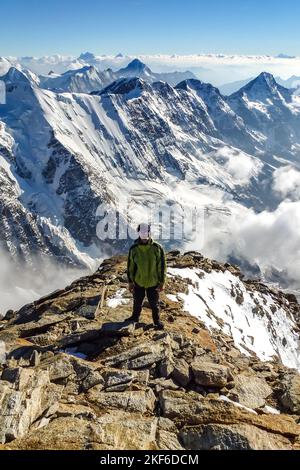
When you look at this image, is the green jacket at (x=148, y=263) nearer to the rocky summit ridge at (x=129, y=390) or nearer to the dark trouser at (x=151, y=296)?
the dark trouser at (x=151, y=296)

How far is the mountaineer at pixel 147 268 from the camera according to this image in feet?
67.8

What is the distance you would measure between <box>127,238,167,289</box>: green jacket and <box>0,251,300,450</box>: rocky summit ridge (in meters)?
2.17

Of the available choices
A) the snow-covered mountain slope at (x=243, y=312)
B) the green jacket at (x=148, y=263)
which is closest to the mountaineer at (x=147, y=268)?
the green jacket at (x=148, y=263)

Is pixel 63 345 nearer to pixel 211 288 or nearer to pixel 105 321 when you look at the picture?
pixel 105 321

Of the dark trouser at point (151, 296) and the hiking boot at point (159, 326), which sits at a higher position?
the dark trouser at point (151, 296)

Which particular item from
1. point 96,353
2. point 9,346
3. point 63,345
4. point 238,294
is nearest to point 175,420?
point 96,353

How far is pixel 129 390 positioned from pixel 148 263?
7508mm

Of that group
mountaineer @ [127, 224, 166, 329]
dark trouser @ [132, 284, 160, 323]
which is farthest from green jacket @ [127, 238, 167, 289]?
dark trouser @ [132, 284, 160, 323]

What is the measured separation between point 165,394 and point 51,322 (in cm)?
1033

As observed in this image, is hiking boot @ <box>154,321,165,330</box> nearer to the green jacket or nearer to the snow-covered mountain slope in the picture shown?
the green jacket

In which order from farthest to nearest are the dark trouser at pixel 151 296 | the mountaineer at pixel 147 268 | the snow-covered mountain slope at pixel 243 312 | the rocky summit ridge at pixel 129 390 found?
the snow-covered mountain slope at pixel 243 312 → the dark trouser at pixel 151 296 → the mountaineer at pixel 147 268 → the rocky summit ridge at pixel 129 390

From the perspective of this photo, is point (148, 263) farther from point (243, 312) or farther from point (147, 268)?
point (243, 312)

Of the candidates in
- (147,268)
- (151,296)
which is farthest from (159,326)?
(147,268)

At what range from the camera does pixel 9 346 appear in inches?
749
